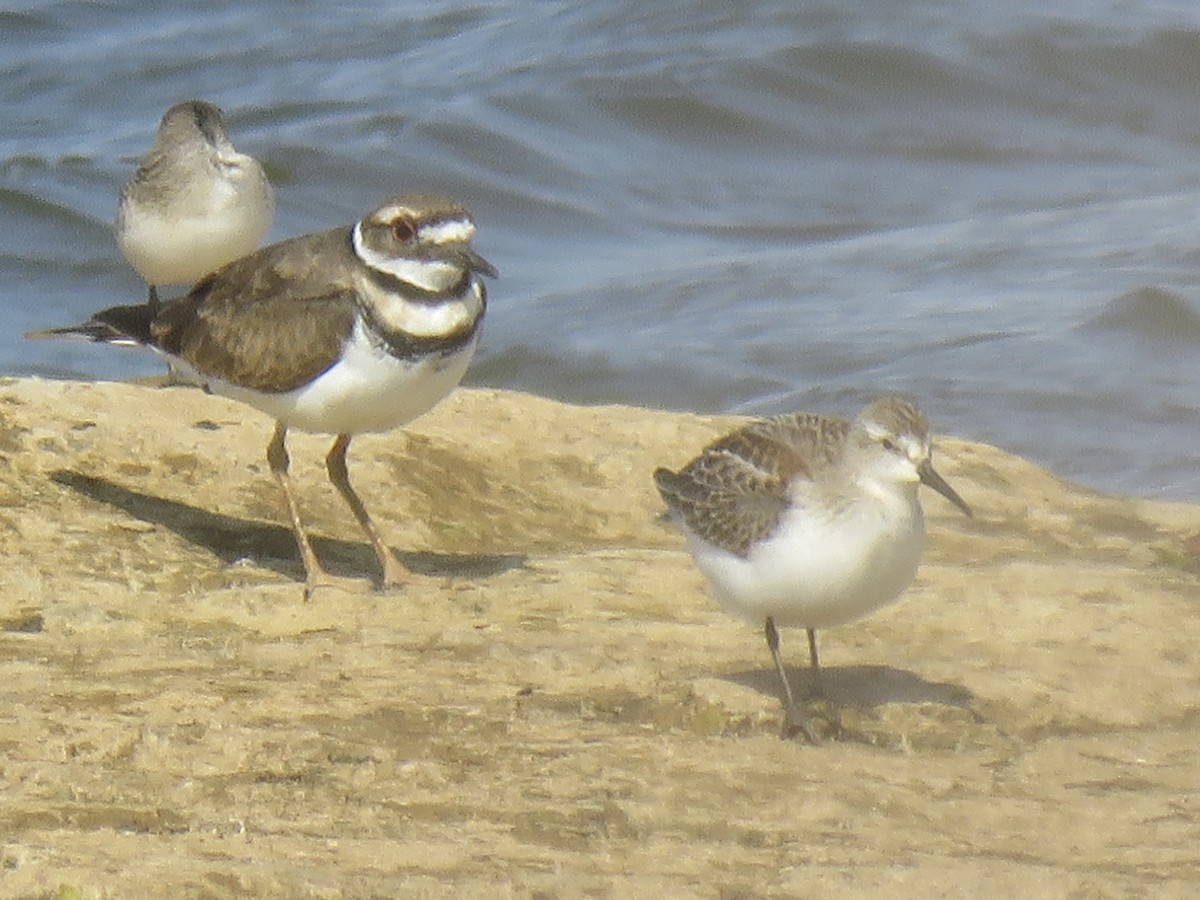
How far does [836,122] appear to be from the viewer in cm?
1803

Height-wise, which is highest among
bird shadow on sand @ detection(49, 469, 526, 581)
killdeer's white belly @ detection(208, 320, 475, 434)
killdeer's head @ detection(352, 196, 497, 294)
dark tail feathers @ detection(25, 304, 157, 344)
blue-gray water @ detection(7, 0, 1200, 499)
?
killdeer's head @ detection(352, 196, 497, 294)

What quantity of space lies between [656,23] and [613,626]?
1432cm

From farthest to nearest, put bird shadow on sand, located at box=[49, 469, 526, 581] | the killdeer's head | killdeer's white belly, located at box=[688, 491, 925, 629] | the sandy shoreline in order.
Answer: bird shadow on sand, located at box=[49, 469, 526, 581] < the killdeer's head < killdeer's white belly, located at box=[688, 491, 925, 629] < the sandy shoreline

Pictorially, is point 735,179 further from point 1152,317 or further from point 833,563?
point 833,563

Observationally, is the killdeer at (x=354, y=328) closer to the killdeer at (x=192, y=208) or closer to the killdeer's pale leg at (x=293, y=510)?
the killdeer's pale leg at (x=293, y=510)

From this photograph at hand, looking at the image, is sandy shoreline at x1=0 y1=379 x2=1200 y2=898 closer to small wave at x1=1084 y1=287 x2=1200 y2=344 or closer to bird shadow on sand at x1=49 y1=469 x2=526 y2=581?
bird shadow on sand at x1=49 y1=469 x2=526 y2=581

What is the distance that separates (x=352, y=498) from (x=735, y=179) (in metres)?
9.89

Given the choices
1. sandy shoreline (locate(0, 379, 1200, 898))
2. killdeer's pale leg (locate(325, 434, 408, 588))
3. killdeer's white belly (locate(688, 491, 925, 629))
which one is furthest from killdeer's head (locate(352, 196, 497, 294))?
killdeer's white belly (locate(688, 491, 925, 629))

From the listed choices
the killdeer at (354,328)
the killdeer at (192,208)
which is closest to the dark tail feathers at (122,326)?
the killdeer at (354,328)

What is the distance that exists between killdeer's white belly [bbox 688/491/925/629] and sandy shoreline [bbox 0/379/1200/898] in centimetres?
39

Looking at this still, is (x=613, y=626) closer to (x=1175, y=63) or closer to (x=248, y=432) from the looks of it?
(x=248, y=432)

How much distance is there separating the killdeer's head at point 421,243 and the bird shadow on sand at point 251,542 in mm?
1071

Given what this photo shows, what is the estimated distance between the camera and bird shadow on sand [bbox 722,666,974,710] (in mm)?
6176

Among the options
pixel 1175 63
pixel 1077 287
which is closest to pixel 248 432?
pixel 1077 287
